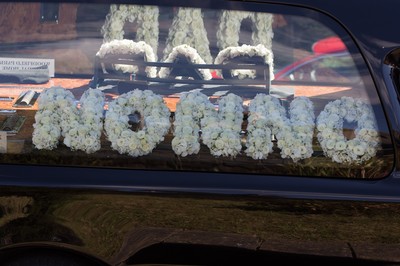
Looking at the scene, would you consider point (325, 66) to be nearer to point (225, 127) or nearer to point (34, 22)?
point (225, 127)

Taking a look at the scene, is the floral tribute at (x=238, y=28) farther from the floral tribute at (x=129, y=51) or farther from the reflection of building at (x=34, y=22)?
the reflection of building at (x=34, y=22)

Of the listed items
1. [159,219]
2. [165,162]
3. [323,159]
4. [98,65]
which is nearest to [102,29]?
[98,65]

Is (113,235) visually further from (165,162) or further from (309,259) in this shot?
(309,259)

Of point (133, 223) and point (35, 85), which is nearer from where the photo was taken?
point (133, 223)

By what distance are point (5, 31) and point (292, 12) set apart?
1151mm

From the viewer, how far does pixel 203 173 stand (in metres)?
3.20

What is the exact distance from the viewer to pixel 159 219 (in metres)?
3.16

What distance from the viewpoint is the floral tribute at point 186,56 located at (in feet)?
10.8

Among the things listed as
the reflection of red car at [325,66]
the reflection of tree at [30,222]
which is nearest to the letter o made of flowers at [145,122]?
the reflection of tree at [30,222]

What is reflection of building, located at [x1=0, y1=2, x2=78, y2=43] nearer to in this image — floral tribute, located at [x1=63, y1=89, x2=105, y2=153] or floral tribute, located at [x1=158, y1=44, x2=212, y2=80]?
floral tribute, located at [x1=63, y1=89, x2=105, y2=153]

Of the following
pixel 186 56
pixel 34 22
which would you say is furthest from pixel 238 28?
pixel 34 22

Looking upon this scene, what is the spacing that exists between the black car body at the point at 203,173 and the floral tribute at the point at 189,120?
1.0 inches

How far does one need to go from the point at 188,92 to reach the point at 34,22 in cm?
68

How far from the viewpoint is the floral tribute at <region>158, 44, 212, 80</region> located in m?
3.29
